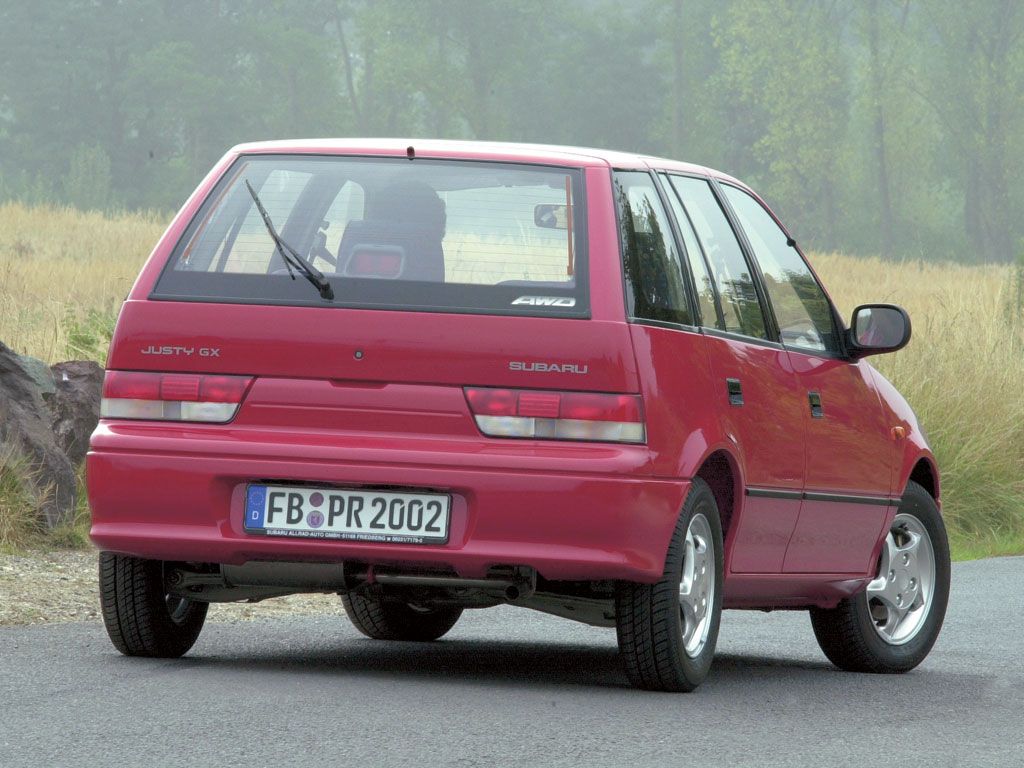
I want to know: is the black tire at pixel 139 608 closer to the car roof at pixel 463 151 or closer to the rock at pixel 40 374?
the car roof at pixel 463 151

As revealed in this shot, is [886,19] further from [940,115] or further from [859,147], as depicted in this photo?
[859,147]

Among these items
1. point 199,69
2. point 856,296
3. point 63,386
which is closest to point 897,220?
point 199,69

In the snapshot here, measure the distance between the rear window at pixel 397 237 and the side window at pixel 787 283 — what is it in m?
1.29

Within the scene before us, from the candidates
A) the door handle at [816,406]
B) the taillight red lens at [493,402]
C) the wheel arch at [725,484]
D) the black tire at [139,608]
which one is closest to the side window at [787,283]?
the door handle at [816,406]

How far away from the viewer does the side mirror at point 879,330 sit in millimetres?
7531

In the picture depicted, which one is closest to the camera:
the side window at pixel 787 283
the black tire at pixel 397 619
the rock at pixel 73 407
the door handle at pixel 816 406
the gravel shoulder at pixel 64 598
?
the door handle at pixel 816 406

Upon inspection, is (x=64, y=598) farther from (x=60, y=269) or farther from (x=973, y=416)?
(x=60, y=269)

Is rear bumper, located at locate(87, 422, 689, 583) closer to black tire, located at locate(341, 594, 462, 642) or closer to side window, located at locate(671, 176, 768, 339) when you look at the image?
side window, located at locate(671, 176, 768, 339)

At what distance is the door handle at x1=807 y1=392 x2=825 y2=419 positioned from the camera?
7.20 meters

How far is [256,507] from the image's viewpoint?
6008 mm

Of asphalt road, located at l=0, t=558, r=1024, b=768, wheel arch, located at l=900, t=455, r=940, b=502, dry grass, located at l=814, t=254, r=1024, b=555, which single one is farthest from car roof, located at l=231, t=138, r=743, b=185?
dry grass, located at l=814, t=254, r=1024, b=555

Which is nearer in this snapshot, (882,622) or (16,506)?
(882,622)

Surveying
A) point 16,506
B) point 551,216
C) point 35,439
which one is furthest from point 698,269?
point 35,439

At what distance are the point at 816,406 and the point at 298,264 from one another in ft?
6.87
